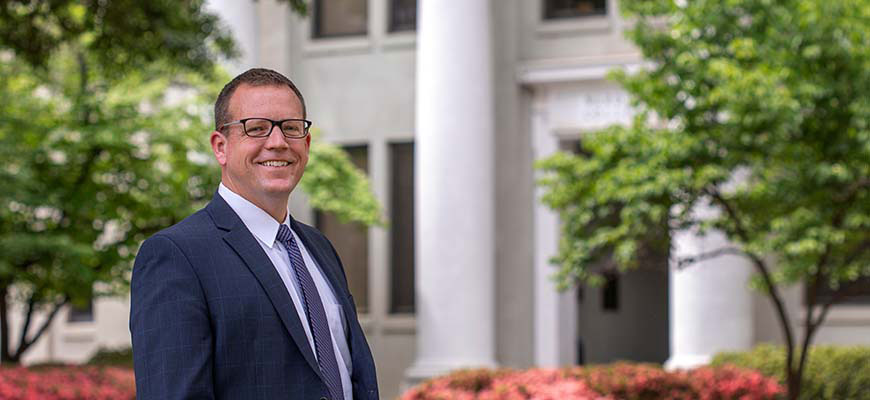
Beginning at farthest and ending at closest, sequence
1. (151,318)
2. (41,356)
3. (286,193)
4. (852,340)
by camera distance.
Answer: (41,356) < (852,340) < (286,193) < (151,318)

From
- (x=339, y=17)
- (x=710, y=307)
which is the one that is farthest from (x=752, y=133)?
(x=339, y=17)

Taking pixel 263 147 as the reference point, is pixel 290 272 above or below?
below

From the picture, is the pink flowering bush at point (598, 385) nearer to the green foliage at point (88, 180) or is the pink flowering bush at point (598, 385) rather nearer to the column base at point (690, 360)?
the column base at point (690, 360)

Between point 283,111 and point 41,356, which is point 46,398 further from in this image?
point 41,356

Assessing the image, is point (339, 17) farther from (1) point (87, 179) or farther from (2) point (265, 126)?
(2) point (265, 126)

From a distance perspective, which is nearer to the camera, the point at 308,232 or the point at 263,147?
the point at 263,147

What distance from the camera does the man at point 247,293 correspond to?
3.45m

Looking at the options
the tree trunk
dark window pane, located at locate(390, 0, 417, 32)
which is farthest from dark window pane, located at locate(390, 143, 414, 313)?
the tree trunk

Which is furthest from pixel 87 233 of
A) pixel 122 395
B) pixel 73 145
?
pixel 122 395

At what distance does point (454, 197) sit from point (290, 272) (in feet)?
57.7

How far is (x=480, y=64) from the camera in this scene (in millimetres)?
21781

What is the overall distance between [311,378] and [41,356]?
25121 mm

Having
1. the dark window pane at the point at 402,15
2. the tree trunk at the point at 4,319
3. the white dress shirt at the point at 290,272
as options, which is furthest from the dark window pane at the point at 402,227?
the white dress shirt at the point at 290,272

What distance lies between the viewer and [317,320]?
3.71m
